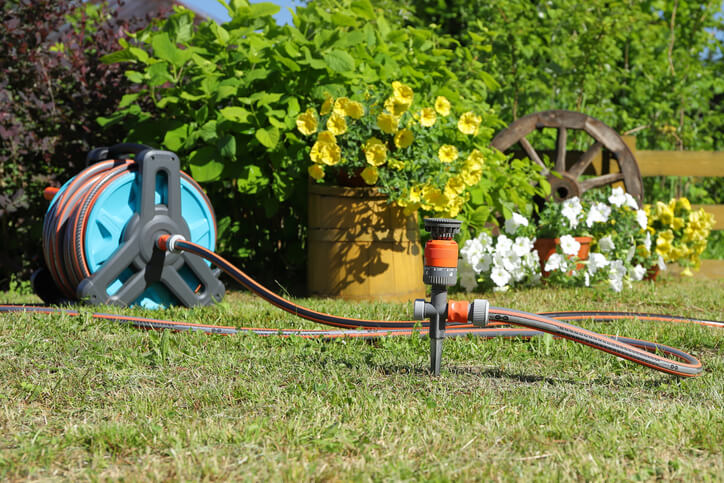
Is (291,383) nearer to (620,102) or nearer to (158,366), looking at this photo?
(158,366)

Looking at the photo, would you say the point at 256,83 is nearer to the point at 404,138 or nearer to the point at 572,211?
the point at 404,138

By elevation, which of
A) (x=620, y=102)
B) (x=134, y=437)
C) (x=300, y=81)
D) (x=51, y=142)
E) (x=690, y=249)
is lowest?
(x=134, y=437)

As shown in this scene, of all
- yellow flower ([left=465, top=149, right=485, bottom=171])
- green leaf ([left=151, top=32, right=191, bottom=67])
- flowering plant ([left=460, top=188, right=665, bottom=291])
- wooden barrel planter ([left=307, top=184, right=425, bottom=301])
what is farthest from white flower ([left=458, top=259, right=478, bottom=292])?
green leaf ([left=151, top=32, right=191, bottom=67])

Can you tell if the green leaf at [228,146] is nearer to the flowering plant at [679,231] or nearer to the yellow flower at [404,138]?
the yellow flower at [404,138]

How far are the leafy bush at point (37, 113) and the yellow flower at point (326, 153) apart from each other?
1.57 meters

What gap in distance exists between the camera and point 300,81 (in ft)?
13.0

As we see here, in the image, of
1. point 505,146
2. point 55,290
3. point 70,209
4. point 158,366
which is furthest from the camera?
point 505,146

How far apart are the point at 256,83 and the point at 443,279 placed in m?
2.37

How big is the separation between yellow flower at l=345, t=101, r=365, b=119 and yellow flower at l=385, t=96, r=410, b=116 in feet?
0.46

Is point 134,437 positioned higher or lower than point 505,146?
lower

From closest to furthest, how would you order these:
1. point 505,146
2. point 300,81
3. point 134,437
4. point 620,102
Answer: point 134,437 < point 300,81 < point 505,146 < point 620,102

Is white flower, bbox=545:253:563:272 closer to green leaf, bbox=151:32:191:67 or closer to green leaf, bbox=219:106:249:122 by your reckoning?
green leaf, bbox=219:106:249:122

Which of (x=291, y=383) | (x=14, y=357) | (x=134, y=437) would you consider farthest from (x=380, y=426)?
(x=14, y=357)

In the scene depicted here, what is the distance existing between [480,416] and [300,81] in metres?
2.56
